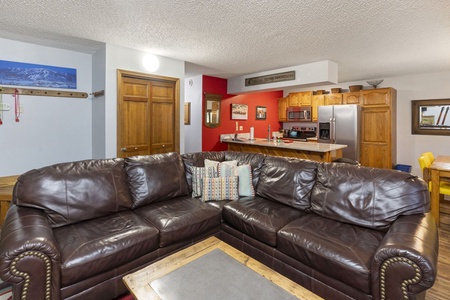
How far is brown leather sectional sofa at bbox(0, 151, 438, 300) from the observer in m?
1.43

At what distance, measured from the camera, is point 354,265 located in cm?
153

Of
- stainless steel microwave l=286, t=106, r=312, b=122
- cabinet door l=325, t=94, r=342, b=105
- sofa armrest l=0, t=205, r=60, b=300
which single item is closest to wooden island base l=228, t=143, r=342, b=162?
cabinet door l=325, t=94, r=342, b=105

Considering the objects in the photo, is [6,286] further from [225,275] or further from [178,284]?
[225,275]

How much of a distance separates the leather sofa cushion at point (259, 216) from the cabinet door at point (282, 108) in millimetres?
5204

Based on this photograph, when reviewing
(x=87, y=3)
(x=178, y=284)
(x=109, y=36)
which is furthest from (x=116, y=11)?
(x=178, y=284)

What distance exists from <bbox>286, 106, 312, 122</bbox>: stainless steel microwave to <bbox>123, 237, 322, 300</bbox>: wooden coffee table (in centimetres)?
574

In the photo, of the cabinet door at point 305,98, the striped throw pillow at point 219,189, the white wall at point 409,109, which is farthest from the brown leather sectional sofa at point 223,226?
the cabinet door at point 305,98

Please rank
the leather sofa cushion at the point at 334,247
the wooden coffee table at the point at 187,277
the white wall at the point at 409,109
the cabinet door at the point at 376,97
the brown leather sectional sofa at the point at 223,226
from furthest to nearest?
the cabinet door at the point at 376,97
the white wall at the point at 409,109
the leather sofa cushion at the point at 334,247
the brown leather sectional sofa at the point at 223,226
the wooden coffee table at the point at 187,277

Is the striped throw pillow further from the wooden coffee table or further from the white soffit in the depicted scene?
the white soffit

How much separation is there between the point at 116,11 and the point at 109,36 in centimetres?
80

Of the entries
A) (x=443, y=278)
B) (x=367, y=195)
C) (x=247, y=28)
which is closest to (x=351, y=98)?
(x=247, y=28)

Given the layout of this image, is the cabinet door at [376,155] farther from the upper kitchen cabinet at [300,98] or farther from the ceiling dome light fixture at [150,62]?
the ceiling dome light fixture at [150,62]

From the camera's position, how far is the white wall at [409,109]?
5059mm

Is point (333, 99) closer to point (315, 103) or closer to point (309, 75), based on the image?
point (315, 103)
